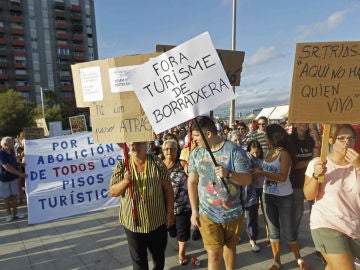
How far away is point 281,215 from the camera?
352 cm

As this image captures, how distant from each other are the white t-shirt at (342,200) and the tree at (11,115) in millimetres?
47658

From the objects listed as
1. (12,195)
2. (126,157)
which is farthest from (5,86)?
(126,157)

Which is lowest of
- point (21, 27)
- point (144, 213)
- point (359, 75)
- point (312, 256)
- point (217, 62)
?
point (312, 256)

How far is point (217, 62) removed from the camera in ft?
8.06

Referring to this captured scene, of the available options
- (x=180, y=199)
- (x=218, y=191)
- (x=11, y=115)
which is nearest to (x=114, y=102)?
(x=218, y=191)

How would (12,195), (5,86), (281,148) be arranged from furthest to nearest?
(5,86)
(12,195)
(281,148)

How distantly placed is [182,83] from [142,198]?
3.82 feet

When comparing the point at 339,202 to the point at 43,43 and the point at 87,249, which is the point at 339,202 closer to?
the point at 87,249

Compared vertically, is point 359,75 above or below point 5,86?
below

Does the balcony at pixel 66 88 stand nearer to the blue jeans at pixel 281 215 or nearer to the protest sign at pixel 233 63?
the protest sign at pixel 233 63

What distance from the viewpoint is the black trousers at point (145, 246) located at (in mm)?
2903

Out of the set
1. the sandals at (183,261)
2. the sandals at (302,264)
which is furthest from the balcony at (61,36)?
the sandals at (302,264)

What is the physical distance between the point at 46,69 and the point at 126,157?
7379cm

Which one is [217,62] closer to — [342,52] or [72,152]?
[342,52]
